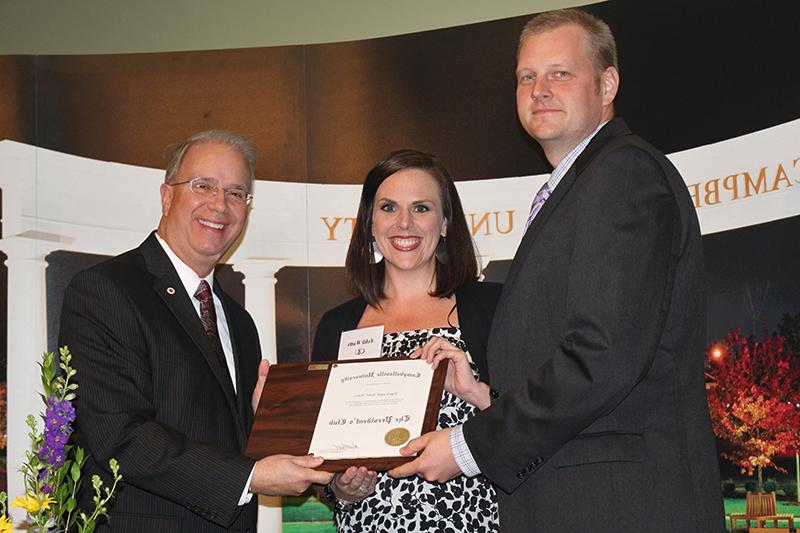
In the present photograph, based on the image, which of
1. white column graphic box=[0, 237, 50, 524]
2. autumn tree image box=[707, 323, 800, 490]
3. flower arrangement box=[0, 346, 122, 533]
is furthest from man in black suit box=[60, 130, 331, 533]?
autumn tree image box=[707, 323, 800, 490]

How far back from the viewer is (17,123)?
205 inches

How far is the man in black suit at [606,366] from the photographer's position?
236 centimetres

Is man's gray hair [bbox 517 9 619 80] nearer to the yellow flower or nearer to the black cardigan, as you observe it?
the black cardigan

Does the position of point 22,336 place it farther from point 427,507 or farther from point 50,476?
point 50,476

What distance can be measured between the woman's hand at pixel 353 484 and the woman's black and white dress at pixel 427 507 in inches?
2.7

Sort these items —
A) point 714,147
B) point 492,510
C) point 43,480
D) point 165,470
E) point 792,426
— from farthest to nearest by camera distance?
point 714,147
point 792,426
point 492,510
point 165,470
point 43,480

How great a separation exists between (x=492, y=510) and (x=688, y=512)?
1207mm

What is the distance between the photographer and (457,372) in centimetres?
338

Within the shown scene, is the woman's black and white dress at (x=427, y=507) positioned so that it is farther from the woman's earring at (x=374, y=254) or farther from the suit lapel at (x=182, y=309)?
the woman's earring at (x=374, y=254)

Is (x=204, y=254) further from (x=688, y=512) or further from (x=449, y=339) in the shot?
(x=688, y=512)

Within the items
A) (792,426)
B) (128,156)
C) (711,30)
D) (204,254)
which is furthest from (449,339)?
(128,156)

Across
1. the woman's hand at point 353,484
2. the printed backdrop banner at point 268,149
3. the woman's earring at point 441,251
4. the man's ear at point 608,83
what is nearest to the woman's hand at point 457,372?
the woman's hand at point 353,484

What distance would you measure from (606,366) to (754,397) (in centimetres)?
231

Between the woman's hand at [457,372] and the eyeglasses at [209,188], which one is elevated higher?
the eyeglasses at [209,188]
